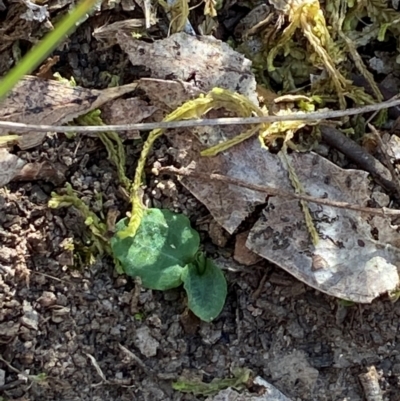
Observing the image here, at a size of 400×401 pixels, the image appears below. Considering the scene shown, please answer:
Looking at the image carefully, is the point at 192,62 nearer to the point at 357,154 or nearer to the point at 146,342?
the point at 357,154

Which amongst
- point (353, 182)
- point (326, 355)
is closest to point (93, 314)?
point (326, 355)

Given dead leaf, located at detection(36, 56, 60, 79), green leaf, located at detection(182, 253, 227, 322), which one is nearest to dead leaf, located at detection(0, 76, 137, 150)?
dead leaf, located at detection(36, 56, 60, 79)

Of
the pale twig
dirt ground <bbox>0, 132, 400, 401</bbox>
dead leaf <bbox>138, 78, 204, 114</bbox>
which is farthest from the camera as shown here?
dead leaf <bbox>138, 78, 204, 114</bbox>

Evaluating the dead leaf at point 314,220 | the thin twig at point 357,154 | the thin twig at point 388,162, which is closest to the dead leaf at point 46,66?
the dead leaf at point 314,220

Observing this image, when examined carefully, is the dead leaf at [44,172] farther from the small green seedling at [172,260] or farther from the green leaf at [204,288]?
the green leaf at [204,288]

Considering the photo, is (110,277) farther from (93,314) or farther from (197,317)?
(197,317)

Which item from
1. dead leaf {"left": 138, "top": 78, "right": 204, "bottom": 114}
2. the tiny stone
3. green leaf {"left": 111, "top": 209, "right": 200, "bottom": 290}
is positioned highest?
dead leaf {"left": 138, "top": 78, "right": 204, "bottom": 114}

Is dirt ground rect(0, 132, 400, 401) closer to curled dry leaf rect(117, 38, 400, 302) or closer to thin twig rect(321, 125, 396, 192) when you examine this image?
curled dry leaf rect(117, 38, 400, 302)
